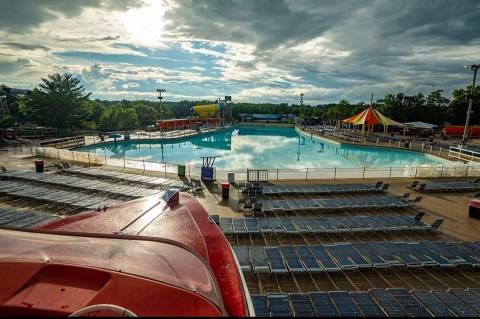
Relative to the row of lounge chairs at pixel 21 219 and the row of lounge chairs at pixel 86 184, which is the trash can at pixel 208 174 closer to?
the row of lounge chairs at pixel 86 184

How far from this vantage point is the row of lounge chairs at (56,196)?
1319 cm

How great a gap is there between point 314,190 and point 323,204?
2.56 meters

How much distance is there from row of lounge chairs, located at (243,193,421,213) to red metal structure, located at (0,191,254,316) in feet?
27.5

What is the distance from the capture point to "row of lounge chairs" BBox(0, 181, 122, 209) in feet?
43.3

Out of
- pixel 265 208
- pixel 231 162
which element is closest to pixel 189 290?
pixel 265 208

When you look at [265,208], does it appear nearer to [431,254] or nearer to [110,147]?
[431,254]

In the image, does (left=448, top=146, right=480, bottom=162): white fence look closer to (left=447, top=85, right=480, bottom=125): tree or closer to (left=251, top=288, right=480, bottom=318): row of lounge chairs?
(left=251, top=288, right=480, bottom=318): row of lounge chairs

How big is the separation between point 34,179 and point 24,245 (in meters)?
16.6

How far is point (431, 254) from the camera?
9.21 metres

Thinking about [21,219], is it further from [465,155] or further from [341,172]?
[465,155]

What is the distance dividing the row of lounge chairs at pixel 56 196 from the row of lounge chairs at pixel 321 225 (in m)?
6.31

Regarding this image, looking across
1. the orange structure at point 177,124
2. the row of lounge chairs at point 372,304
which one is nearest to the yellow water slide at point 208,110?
the orange structure at point 177,124

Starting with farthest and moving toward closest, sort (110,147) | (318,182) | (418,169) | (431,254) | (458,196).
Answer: (110,147) < (418,169) < (318,182) < (458,196) < (431,254)

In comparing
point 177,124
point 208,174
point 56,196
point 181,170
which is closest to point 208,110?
point 177,124
